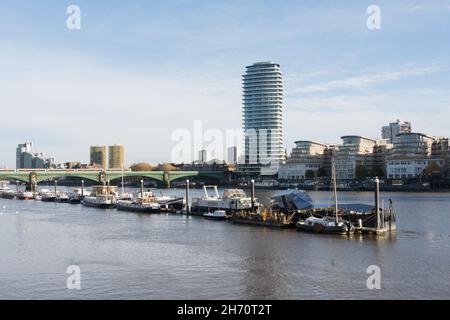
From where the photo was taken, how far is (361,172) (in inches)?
5689

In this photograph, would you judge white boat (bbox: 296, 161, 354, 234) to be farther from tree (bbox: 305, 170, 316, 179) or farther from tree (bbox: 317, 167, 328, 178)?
tree (bbox: 305, 170, 316, 179)

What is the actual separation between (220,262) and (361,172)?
121 m

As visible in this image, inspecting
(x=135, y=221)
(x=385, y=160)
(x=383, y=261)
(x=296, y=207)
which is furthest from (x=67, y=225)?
(x=385, y=160)

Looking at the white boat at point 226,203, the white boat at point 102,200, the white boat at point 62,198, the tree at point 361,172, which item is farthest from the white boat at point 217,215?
the tree at point 361,172

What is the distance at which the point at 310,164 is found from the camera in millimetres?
164500

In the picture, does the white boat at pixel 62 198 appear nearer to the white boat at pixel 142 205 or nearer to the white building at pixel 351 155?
the white boat at pixel 142 205

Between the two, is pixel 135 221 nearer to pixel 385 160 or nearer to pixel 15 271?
pixel 15 271

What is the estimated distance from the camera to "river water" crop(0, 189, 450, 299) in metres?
22.3

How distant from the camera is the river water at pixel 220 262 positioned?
2234 centimetres

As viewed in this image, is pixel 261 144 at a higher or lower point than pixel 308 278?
higher

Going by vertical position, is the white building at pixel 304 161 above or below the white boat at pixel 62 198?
above

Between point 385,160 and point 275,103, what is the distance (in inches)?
1949

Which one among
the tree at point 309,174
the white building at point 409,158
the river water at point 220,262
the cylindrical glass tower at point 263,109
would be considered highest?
the cylindrical glass tower at point 263,109

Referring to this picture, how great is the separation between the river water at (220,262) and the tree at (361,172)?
100443 millimetres
